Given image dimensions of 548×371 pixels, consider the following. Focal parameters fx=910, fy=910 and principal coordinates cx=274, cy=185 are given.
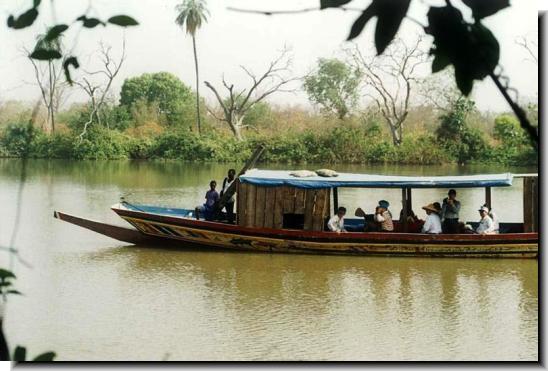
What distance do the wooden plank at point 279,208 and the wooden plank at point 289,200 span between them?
2 centimetres

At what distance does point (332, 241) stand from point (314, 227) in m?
0.18

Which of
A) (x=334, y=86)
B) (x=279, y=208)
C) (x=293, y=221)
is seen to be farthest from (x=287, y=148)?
(x=279, y=208)

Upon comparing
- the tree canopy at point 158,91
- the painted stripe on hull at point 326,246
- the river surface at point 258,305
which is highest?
the tree canopy at point 158,91

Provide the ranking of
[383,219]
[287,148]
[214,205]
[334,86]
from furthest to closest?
[334,86] < [287,148] < [214,205] < [383,219]

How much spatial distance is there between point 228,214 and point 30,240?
195cm

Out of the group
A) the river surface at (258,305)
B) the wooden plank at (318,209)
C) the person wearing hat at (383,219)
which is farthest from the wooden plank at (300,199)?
the person wearing hat at (383,219)

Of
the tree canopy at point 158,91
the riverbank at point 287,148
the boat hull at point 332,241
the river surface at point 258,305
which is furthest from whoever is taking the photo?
the tree canopy at point 158,91

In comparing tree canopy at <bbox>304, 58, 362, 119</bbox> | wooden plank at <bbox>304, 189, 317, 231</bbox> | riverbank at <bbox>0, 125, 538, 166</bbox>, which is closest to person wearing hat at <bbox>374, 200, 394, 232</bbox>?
wooden plank at <bbox>304, 189, 317, 231</bbox>

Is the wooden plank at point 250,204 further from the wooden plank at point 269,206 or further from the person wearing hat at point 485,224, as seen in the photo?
the person wearing hat at point 485,224

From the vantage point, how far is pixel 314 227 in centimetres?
727

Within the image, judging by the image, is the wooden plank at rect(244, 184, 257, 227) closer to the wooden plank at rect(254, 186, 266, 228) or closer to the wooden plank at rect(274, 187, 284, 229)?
the wooden plank at rect(254, 186, 266, 228)

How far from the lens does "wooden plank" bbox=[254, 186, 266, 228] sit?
732 cm

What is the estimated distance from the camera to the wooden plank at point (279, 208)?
287 inches

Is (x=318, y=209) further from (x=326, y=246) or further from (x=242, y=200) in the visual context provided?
(x=242, y=200)
